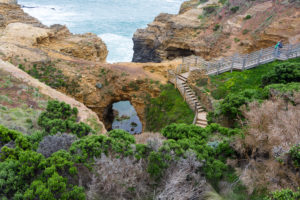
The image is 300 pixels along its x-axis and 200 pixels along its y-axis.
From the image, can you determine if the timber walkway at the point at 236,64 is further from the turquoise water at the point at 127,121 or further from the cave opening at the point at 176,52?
the cave opening at the point at 176,52

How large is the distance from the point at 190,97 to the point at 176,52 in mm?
17201

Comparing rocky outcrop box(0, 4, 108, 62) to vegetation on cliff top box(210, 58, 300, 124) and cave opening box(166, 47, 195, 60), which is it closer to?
cave opening box(166, 47, 195, 60)

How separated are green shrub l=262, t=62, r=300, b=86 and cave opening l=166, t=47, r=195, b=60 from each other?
18861 mm

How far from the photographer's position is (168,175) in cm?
851

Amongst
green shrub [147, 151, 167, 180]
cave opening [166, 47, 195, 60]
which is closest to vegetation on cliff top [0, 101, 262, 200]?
green shrub [147, 151, 167, 180]

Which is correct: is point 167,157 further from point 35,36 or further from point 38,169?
point 35,36

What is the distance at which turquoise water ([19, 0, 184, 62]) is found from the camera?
206 feet

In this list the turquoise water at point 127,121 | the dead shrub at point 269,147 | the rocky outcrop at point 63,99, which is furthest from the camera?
the turquoise water at point 127,121

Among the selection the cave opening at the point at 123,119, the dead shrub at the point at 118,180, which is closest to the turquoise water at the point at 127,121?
the cave opening at the point at 123,119

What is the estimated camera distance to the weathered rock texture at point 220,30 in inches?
998

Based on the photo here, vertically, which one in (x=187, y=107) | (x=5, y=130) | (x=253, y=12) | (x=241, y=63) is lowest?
(x=187, y=107)

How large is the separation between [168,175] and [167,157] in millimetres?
680

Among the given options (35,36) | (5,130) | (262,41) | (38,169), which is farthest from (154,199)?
(35,36)

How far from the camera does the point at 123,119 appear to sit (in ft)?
108
